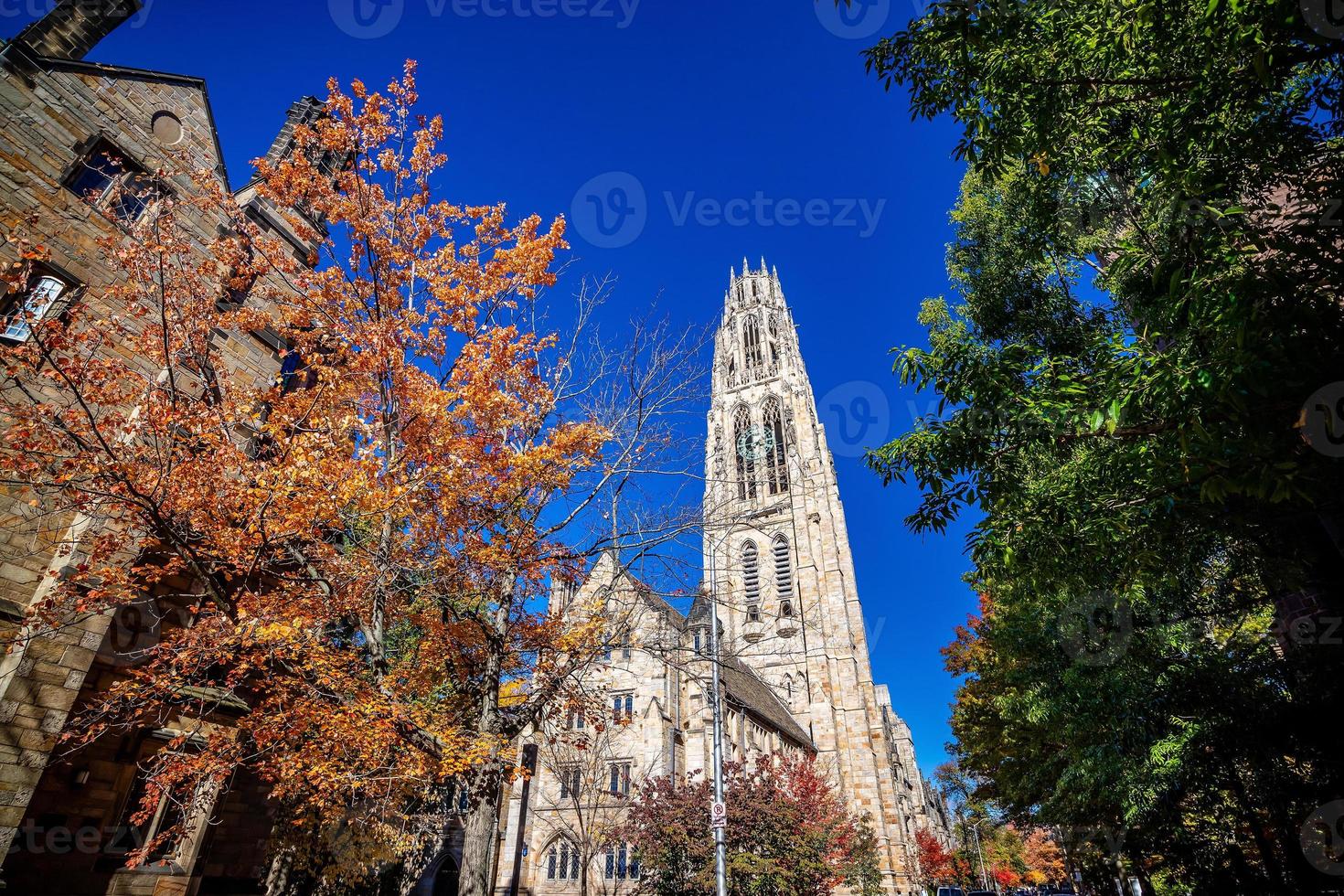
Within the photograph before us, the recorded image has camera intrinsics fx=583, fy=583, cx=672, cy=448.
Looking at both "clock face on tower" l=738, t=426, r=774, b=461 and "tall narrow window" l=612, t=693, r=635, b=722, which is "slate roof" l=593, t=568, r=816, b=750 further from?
"clock face on tower" l=738, t=426, r=774, b=461

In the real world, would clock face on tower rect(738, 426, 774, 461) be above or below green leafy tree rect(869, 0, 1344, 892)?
above

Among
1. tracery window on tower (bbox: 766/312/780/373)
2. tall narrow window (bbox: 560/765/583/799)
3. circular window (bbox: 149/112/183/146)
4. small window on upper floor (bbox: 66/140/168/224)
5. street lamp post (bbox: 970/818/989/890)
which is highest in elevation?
tracery window on tower (bbox: 766/312/780/373)

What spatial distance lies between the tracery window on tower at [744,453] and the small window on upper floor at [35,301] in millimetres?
39984

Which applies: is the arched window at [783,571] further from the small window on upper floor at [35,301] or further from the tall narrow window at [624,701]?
the small window on upper floor at [35,301]

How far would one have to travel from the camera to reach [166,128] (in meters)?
12.9

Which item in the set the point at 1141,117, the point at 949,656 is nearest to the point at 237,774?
the point at 1141,117

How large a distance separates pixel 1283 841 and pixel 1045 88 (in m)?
13.0

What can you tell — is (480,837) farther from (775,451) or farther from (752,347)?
(752,347)

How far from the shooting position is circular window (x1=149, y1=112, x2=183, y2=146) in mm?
12672

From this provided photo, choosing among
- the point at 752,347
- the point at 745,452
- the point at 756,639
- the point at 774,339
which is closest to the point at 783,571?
the point at 745,452

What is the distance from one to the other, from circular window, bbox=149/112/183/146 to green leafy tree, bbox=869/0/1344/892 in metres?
14.9

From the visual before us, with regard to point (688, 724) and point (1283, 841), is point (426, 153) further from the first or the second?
point (688, 724)

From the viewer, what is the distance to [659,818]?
18953 millimetres

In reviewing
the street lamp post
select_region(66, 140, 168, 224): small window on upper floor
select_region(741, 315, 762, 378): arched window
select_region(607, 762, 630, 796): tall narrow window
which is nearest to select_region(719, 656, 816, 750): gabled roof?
select_region(607, 762, 630, 796): tall narrow window
